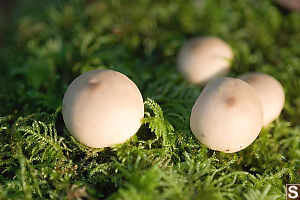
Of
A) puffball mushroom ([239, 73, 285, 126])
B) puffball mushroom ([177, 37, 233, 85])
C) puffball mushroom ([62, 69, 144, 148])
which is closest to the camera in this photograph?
puffball mushroom ([62, 69, 144, 148])

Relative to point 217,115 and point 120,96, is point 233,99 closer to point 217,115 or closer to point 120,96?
point 217,115

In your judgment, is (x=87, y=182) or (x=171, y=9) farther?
(x=171, y=9)

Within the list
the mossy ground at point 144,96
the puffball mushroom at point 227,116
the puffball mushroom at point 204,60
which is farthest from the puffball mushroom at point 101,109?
the puffball mushroom at point 204,60

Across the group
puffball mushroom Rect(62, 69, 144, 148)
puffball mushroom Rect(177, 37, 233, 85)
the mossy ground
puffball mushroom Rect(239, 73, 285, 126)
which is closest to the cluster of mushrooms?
puffball mushroom Rect(62, 69, 144, 148)

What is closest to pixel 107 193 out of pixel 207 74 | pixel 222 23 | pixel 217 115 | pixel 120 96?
pixel 120 96

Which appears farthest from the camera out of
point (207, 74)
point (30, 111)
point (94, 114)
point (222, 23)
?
point (222, 23)

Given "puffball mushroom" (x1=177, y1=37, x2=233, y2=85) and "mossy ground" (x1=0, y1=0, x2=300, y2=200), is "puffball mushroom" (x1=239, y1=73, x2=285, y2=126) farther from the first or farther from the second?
"puffball mushroom" (x1=177, y1=37, x2=233, y2=85)

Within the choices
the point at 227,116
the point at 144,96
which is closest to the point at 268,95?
the point at 227,116
